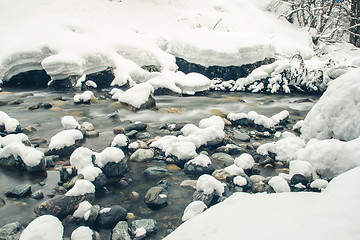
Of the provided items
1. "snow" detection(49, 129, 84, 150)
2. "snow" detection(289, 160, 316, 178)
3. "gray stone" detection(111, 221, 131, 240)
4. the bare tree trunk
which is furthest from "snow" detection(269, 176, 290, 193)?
the bare tree trunk

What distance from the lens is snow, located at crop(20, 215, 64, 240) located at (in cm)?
143

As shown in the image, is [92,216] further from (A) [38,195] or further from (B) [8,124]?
(B) [8,124]

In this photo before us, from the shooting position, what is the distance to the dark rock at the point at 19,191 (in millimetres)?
2256

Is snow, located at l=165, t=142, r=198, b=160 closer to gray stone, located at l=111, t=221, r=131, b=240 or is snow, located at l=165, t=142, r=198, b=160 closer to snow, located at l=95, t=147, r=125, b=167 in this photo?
snow, located at l=95, t=147, r=125, b=167

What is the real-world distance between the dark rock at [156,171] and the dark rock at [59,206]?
0.90 m

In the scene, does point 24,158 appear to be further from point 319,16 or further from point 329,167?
point 319,16

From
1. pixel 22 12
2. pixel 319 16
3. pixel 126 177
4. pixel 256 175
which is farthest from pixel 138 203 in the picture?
pixel 319 16

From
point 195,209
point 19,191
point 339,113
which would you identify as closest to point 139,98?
point 19,191

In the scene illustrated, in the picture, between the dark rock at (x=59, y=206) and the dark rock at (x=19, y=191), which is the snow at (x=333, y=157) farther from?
the dark rock at (x=19, y=191)

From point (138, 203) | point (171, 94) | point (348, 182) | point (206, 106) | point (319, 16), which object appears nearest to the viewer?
point (348, 182)

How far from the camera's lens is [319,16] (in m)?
17.5

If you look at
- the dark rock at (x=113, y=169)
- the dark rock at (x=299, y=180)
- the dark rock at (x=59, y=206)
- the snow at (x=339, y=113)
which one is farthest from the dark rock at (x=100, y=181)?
the snow at (x=339, y=113)

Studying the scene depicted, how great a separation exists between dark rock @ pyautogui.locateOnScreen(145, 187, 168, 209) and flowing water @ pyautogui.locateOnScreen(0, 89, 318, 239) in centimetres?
6

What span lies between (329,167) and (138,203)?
1.86 metres
